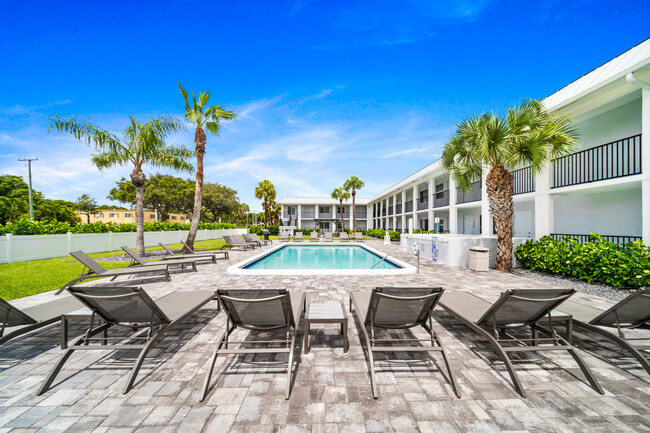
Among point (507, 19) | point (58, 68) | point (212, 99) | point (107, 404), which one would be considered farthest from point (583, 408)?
point (58, 68)

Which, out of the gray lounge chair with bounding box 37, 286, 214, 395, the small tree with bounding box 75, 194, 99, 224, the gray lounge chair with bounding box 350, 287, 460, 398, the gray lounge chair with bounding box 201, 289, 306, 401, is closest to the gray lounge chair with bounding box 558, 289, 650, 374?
the gray lounge chair with bounding box 350, 287, 460, 398

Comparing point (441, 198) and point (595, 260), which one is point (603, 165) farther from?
point (441, 198)

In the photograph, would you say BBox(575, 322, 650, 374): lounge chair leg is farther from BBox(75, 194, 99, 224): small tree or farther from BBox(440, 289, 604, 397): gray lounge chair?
BBox(75, 194, 99, 224): small tree

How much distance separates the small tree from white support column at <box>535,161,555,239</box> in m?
79.8

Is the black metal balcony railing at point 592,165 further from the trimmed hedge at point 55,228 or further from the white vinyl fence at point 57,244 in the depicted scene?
the trimmed hedge at point 55,228

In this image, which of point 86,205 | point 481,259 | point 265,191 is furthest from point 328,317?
point 86,205

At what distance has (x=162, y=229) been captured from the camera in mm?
18172

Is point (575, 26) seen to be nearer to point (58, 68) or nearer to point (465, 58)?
point (465, 58)

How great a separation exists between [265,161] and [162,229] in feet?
52.7

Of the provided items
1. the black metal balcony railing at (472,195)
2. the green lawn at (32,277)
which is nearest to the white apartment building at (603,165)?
the black metal balcony railing at (472,195)

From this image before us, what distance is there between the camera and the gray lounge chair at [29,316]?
2.61 m

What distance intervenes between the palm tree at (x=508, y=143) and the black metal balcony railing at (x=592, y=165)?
93cm

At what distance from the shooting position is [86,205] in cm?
5869

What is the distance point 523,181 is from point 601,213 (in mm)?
2841
